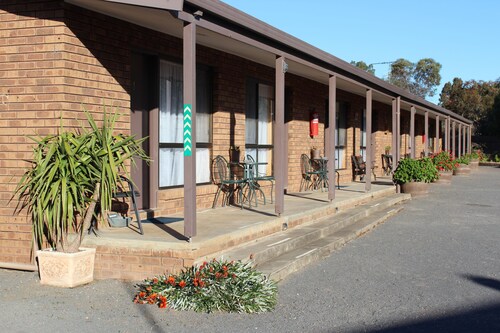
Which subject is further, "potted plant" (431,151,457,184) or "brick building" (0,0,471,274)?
"potted plant" (431,151,457,184)

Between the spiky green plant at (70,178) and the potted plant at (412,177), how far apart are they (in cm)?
1058

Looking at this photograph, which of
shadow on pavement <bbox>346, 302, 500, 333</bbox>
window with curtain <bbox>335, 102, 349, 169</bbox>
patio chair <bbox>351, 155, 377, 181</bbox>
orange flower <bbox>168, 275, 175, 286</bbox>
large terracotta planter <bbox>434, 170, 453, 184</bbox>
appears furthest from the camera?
large terracotta planter <bbox>434, 170, 453, 184</bbox>

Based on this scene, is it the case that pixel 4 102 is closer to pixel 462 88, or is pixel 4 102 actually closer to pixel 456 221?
pixel 456 221

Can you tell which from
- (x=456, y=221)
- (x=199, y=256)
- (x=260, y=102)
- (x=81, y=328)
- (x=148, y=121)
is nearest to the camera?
(x=81, y=328)

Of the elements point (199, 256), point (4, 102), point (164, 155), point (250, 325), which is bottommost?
point (250, 325)

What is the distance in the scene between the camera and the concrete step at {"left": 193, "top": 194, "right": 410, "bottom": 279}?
6781mm

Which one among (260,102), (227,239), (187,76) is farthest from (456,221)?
(187,76)

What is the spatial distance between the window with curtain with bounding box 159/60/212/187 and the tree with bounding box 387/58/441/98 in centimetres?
6364

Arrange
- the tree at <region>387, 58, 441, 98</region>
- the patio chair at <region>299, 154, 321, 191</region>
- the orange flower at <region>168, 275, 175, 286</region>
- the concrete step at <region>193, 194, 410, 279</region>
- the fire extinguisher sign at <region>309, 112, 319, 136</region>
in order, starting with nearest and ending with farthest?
the orange flower at <region>168, 275, 175, 286</region>, the concrete step at <region>193, 194, 410, 279</region>, the patio chair at <region>299, 154, 321, 191</region>, the fire extinguisher sign at <region>309, 112, 319, 136</region>, the tree at <region>387, 58, 441, 98</region>

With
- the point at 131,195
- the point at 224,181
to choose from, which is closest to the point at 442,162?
the point at 224,181

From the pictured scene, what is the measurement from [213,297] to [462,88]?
53879mm

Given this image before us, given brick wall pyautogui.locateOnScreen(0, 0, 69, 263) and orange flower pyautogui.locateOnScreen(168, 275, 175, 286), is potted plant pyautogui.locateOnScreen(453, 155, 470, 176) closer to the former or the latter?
brick wall pyautogui.locateOnScreen(0, 0, 69, 263)

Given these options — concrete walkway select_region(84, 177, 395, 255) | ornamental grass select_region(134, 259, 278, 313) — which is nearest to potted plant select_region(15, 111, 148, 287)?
concrete walkway select_region(84, 177, 395, 255)

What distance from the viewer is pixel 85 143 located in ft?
20.4
